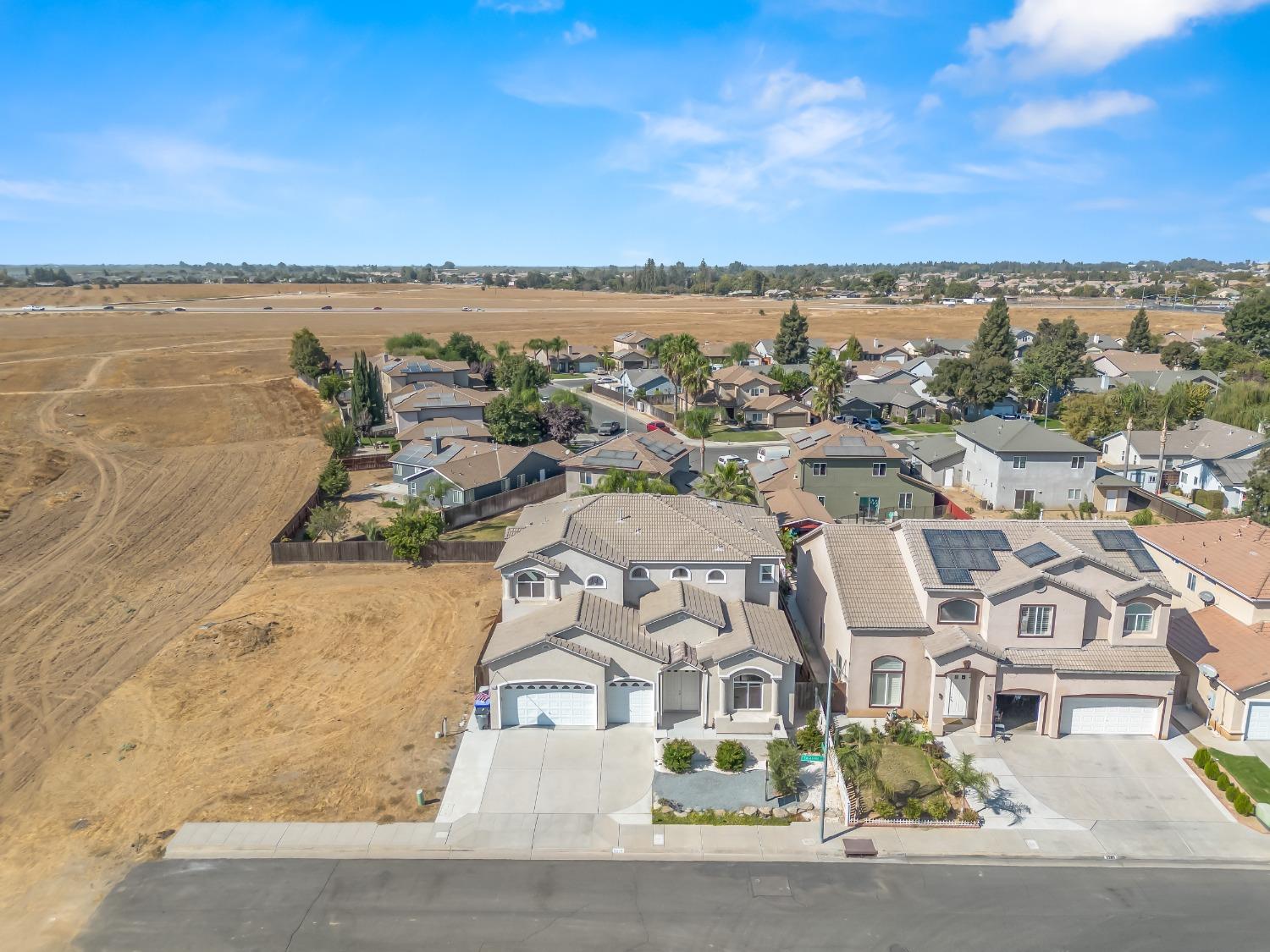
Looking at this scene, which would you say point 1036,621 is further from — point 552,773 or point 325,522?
point 325,522

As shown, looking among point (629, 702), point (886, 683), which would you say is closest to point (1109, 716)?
point (886, 683)

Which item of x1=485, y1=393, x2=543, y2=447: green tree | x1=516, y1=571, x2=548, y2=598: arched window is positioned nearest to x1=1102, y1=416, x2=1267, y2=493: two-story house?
x1=485, y1=393, x2=543, y2=447: green tree

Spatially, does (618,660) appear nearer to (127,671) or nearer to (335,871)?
(335,871)

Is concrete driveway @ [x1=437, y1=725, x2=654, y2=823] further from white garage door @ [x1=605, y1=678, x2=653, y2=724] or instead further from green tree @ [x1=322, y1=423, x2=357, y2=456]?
green tree @ [x1=322, y1=423, x2=357, y2=456]

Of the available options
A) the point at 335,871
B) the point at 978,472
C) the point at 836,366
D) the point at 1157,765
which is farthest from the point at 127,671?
the point at 836,366

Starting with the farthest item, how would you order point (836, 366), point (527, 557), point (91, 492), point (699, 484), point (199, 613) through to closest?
point (836, 366), point (91, 492), point (699, 484), point (199, 613), point (527, 557)
